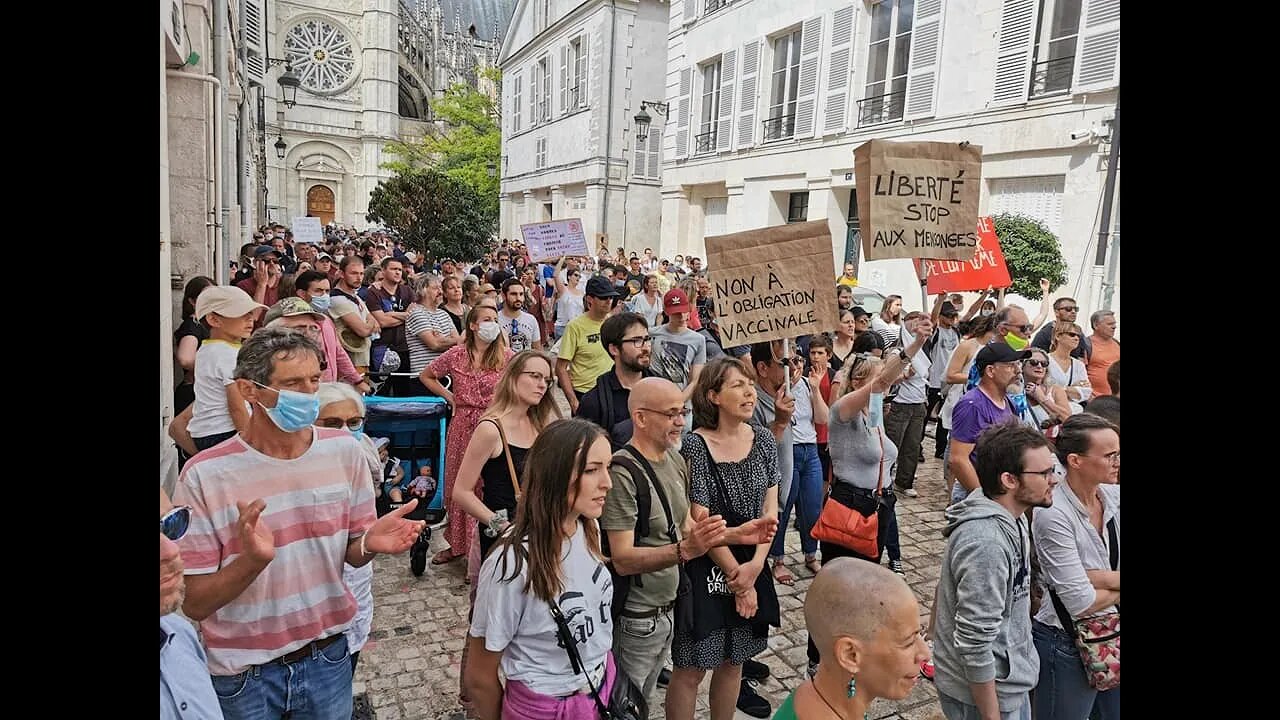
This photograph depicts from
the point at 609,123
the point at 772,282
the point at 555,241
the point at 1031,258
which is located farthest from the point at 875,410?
the point at 609,123

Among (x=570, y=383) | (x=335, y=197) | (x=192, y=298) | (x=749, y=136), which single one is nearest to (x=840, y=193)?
(x=749, y=136)

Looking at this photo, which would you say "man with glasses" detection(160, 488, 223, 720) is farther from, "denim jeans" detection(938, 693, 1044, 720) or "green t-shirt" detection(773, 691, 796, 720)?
"denim jeans" detection(938, 693, 1044, 720)

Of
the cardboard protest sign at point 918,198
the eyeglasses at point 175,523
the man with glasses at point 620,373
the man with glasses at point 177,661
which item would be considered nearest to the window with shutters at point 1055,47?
the cardboard protest sign at point 918,198

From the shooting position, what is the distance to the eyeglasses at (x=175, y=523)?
184cm

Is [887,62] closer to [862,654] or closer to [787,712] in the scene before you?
[862,654]

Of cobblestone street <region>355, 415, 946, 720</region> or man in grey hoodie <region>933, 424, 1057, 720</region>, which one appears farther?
cobblestone street <region>355, 415, 946, 720</region>

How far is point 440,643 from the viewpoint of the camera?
4.44 m

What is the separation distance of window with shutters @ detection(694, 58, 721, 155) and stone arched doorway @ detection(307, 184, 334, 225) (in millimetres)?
44113

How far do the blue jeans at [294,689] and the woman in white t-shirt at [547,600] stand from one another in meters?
0.42

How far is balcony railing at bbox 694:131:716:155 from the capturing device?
2114cm

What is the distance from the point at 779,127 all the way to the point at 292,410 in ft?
57.5

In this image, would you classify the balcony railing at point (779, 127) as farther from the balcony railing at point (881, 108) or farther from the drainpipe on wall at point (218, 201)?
the drainpipe on wall at point (218, 201)

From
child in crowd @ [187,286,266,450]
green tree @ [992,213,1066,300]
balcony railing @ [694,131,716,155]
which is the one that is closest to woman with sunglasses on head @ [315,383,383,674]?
child in crowd @ [187,286,266,450]
